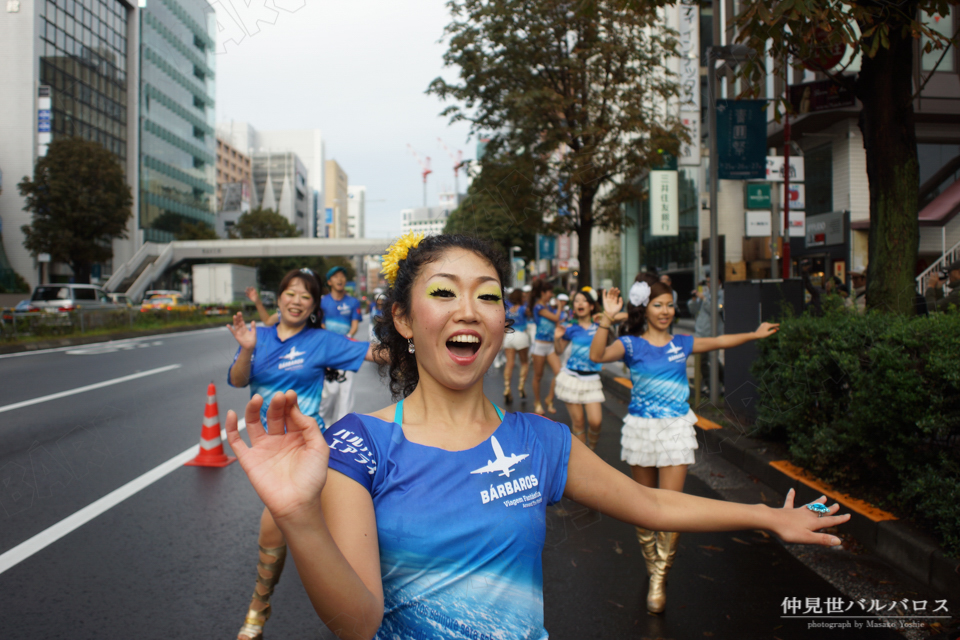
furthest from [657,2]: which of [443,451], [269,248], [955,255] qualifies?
[269,248]

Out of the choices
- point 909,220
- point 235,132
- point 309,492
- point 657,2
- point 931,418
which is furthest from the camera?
point 235,132

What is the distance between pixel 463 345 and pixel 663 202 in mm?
10449

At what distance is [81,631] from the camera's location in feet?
10.1

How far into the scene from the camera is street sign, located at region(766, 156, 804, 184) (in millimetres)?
12648

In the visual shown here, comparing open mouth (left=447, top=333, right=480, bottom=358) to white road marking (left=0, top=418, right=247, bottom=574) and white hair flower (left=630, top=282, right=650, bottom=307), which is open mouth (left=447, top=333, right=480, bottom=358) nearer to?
white road marking (left=0, top=418, right=247, bottom=574)

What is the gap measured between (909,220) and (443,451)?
5274 mm

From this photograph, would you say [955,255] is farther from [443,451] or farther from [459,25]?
[443,451]

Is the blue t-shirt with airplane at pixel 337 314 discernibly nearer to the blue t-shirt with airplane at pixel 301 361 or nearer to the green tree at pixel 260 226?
the blue t-shirt with airplane at pixel 301 361

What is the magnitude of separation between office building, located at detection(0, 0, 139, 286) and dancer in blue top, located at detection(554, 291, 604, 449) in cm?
418

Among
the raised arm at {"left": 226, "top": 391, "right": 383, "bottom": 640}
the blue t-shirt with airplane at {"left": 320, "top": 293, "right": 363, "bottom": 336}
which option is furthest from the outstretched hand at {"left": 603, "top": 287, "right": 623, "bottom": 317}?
the blue t-shirt with airplane at {"left": 320, "top": 293, "right": 363, "bottom": 336}

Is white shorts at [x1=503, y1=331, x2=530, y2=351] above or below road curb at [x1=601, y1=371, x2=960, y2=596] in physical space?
above

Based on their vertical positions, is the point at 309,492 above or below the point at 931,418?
above

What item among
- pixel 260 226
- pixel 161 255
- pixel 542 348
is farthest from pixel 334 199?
pixel 542 348

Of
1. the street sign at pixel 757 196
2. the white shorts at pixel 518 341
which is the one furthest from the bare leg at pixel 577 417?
the street sign at pixel 757 196
